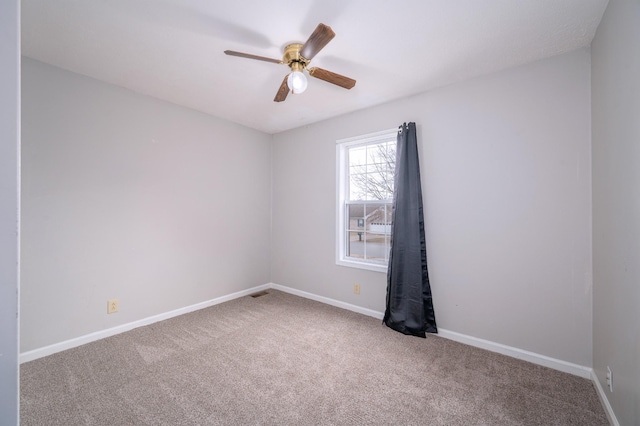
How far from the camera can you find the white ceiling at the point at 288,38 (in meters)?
1.67

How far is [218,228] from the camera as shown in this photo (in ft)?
11.8

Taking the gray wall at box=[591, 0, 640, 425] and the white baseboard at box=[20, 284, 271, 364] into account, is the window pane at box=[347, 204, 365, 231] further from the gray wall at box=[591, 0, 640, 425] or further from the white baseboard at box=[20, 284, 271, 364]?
the gray wall at box=[591, 0, 640, 425]

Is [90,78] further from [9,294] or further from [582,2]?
[582,2]

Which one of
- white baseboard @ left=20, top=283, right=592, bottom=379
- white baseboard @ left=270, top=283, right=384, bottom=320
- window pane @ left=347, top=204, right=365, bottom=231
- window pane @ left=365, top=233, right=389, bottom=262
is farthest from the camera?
window pane @ left=347, top=204, right=365, bottom=231

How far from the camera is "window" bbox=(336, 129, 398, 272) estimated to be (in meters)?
3.19

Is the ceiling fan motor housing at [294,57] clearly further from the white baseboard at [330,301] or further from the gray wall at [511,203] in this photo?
the white baseboard at [330,301]

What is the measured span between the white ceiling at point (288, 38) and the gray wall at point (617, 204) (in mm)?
380

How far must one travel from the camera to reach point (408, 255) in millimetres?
2762

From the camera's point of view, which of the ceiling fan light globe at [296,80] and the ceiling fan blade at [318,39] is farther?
the ceiling fan light globe at [296,80]

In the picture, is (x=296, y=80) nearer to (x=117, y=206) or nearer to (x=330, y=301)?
(x=117, y=206)

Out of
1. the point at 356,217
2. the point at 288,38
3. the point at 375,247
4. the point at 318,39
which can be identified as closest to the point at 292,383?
the point at 375,247

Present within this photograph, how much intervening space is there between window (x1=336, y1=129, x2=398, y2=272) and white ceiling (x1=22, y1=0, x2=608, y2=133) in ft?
2.37

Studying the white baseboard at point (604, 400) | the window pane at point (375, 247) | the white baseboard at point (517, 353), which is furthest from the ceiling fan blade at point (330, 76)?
the white baseboard at point (604, 400)

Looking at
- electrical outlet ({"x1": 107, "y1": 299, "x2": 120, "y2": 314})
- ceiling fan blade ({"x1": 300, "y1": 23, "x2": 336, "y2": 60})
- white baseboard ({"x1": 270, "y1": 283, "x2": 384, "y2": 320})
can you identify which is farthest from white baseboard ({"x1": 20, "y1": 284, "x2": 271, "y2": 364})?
ceiling fan blade ({"x1": 300, "y1": 23, "x2": 336, "y2": 60})
